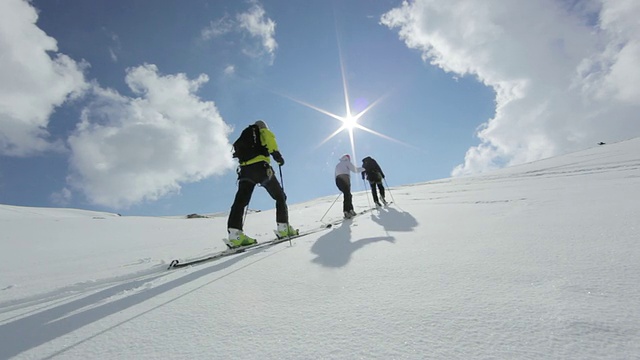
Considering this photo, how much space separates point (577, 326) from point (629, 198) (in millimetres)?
4011

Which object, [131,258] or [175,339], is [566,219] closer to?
[175,339]

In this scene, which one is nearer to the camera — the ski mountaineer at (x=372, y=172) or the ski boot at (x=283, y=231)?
the ski boot at (x=283, y=231)

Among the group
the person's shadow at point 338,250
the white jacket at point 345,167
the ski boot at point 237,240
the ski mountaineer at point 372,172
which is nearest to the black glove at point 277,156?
the ski boot at point 237,240

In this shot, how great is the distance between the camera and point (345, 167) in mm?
8938

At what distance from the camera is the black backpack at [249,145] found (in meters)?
4.94

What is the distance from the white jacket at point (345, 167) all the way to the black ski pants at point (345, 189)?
0.17m

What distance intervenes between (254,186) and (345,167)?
4.38 metres

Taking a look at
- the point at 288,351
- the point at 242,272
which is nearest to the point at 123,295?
the point at 242,272

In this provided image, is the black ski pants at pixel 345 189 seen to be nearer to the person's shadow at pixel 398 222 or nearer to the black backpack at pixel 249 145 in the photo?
the person's shadow at pixel 398 222

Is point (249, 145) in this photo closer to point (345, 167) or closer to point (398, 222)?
point (398, 222)

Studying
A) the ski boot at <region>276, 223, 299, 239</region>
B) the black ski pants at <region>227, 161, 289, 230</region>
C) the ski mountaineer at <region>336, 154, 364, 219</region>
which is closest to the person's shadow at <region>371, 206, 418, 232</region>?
the ski boot at <region>276, 223, 299, 239</region>

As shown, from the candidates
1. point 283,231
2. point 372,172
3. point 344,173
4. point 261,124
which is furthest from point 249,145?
point 372,172

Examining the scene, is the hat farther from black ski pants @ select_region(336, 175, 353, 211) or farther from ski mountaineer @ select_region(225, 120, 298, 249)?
black ski pants @ select_region(336, 175, 353, 211)

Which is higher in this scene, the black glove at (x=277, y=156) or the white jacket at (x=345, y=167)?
the white jacket at (x=345, y=167)
